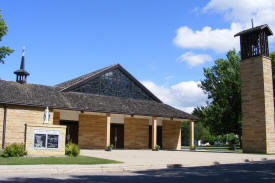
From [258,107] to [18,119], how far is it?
20.2 metres

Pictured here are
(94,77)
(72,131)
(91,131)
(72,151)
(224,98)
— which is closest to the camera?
(72,151)

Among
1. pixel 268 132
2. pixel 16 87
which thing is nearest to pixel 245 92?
pixel 268 132

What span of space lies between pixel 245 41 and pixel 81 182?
976 inches

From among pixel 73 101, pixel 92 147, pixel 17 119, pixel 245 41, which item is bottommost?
pixel 92 147

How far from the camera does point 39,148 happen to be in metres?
18.0

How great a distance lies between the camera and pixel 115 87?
32281mm

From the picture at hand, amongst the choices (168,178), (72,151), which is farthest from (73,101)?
(168,178)

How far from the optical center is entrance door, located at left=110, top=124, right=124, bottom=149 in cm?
3129

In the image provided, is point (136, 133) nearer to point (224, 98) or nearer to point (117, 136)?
point (117, 136)

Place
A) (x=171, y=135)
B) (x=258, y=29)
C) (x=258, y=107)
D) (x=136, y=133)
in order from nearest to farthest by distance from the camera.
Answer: (x=258, y=107)
(x=258, y=29)
(x=136, y=133)
(x=171, y=135)

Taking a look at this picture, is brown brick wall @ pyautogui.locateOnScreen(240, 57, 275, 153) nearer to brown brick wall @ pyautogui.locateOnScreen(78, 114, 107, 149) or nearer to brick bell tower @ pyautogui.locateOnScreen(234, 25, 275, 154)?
brick bell tower @ pyautogui.locateOnScreen(234, 25, 275, 154)

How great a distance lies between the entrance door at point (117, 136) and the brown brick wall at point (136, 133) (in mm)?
425

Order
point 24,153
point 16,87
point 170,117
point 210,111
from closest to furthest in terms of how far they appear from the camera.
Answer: point 24,153 → point 16,87 → point 170,117 → point 210,111

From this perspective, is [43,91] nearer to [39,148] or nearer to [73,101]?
[73,101]
